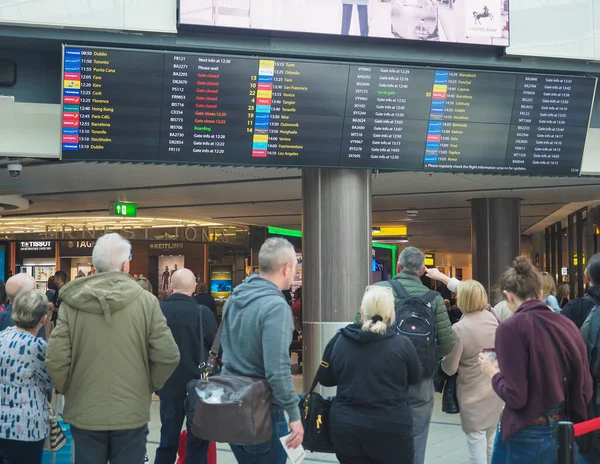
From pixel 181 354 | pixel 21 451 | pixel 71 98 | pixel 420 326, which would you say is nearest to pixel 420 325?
pixel 420 326

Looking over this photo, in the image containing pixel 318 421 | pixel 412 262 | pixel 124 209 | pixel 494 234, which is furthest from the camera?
pixel 124 209

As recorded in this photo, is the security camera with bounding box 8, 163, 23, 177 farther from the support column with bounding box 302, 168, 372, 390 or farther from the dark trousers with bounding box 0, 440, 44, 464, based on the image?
the dark trousers with bounding box 0, 440, 44, 464

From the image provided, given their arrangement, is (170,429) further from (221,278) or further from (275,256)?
(221,278)

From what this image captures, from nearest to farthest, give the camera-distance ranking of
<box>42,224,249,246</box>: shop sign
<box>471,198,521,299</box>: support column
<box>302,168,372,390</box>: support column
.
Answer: <box>302,168,372,390</box>: support column → <box>471,198,521,299</box>: support column → <box>42,224,249,246</box>: shop sign

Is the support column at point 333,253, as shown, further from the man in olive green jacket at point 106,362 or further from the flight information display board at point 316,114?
the man in olive green jacket at point 106,362

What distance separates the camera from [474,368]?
564 cm

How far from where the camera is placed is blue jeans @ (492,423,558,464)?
333 centimetres

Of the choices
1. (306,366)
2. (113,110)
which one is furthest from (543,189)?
(113,110)

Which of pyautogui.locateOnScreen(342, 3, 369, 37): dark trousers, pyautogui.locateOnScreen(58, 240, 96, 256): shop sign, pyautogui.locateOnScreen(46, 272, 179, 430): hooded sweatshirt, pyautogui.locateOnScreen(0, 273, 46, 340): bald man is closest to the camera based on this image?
pyautogui.locateOnScreen(46, 272, 179, 430): hooded sweatshirt

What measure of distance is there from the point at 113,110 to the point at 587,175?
5150mm

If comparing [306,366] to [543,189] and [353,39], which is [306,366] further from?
[543,189]

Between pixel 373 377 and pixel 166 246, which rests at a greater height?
pixel 166 246

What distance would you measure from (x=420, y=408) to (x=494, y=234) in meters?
7.20

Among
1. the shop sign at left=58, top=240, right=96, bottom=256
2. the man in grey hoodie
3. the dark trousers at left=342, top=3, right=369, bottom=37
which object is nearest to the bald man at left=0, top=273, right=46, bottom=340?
the man in grey hoodie
